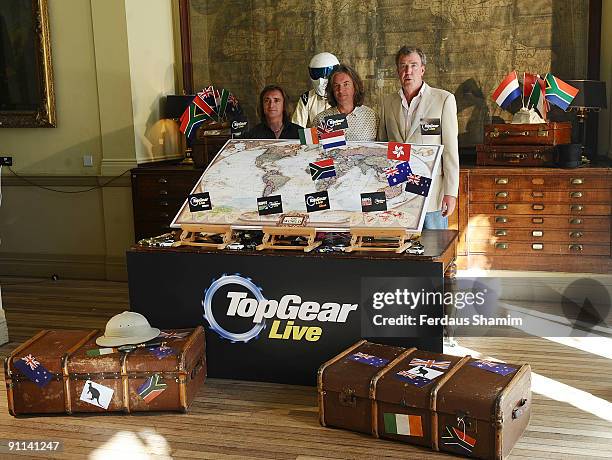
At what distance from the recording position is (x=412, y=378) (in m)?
3.64

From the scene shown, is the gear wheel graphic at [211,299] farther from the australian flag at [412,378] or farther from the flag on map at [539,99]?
the flag on map at [539,99]

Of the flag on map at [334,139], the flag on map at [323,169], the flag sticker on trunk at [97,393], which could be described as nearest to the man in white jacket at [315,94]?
the flag on map at [334,139]

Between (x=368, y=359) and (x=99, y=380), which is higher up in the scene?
(x=368, y=359)

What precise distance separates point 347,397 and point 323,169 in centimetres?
146

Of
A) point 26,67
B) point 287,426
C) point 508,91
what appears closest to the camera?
point 287,426

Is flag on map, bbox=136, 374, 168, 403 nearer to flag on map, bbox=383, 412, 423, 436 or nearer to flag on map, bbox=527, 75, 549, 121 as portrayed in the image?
flag on map, bbox=383, 412, 423, 436

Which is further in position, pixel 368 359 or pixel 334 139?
pixel 334 139

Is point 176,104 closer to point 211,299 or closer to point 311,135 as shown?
point 311,135

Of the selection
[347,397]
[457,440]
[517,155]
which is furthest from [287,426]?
[517,155]

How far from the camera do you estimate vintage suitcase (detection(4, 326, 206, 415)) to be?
402 centimetres

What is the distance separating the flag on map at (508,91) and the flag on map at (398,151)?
2170mm

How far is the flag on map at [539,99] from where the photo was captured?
245 inches

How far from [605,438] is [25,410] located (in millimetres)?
2986

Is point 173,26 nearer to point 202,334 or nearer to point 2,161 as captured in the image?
point 2,161
